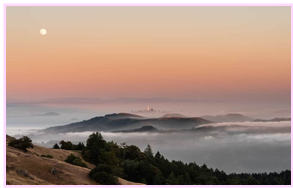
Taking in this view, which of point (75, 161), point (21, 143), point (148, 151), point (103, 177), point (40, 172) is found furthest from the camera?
point (148, 151)

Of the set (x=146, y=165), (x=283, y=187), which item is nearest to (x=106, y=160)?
(x=146, y=165)

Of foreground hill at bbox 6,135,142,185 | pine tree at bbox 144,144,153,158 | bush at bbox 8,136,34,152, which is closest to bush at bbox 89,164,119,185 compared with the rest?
foreground hill at bbox 6,135,142,185

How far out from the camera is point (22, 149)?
60875 millimetres

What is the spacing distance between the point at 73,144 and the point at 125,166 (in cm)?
2318

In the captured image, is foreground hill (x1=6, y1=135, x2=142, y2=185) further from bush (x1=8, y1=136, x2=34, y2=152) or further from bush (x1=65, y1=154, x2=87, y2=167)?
bush (x1=65, y1=154, x2=87, y2=167)

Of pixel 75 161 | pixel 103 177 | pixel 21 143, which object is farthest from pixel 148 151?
pixel 103 177

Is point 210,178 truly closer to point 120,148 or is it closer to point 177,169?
point 177,169

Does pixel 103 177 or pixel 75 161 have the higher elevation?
pixel 75 161

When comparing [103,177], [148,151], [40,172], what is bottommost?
[103,177]

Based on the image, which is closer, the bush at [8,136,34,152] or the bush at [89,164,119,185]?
the bush at [89,164,119,185]

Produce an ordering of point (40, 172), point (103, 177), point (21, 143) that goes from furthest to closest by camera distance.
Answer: point (21, 143) → point (103, 177) → point (40, 172)

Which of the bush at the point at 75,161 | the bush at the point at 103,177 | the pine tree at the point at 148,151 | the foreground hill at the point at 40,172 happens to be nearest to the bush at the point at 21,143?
the foreground hill at the point at 40,172

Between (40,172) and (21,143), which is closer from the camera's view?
(40,172)

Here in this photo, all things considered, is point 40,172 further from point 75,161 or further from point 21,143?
point 75,161
